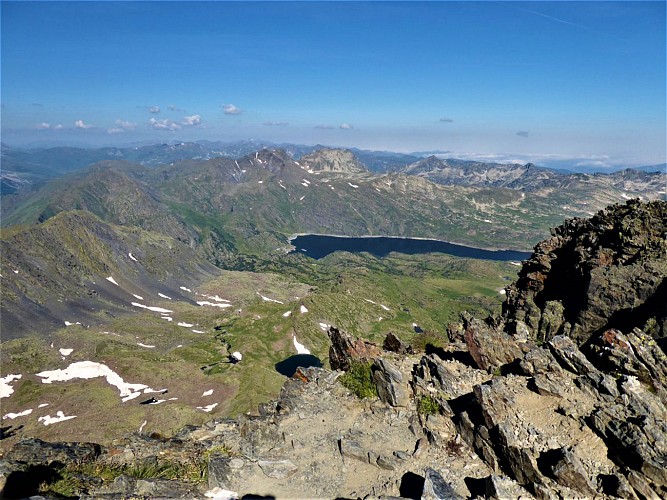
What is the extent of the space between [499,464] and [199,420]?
75718 mm

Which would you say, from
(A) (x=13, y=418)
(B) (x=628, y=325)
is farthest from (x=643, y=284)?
(A) (x=13, y=418)

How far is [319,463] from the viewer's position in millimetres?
27781

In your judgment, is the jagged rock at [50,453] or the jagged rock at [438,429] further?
the jagged rock at [438,429]

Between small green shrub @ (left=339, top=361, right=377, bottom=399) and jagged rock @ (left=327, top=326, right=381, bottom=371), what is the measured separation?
6817 millimetres

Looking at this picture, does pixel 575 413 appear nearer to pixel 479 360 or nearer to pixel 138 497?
pixel 479 360

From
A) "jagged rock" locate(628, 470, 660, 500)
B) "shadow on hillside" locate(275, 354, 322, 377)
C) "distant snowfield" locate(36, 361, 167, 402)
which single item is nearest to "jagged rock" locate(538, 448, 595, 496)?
"jagged rock" locate(628, 470, 660, 500)

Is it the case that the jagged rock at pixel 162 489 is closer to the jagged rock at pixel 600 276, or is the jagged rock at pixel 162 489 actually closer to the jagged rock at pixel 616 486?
the jagged rock at pixel 616 486

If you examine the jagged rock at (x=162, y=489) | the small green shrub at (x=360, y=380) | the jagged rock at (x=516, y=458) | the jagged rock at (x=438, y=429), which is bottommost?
the jagged rock at (x=162, y=489)

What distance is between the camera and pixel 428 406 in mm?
30328

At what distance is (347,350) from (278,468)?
23396 mm

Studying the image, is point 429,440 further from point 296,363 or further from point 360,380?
point 296,363

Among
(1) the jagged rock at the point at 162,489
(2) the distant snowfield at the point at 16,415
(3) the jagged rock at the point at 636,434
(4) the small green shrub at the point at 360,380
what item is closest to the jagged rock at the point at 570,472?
(3) the jagged rock at the point at 636,434

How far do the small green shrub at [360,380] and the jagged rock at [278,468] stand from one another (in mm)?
9374

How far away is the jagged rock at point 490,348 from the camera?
3631cm
